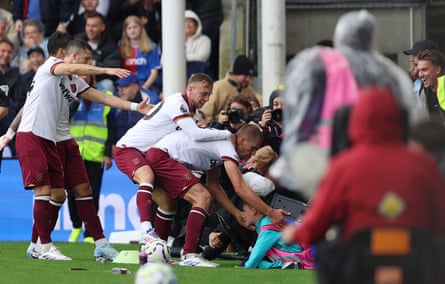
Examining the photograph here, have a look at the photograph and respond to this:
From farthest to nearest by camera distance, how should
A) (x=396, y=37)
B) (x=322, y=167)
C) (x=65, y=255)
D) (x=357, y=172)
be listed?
(x=396, y=37), (x=65, y=255), (x=322, y=167), (x=357, y=172)

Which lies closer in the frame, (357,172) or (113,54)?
(357,172)

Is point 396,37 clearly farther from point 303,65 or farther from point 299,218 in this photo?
point 303,65

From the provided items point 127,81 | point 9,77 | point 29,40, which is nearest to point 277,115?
point 127,81

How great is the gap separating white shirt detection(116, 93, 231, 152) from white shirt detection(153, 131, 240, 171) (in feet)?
0.23

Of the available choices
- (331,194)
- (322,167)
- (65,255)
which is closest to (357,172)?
(331,194)

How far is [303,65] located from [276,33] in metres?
10.3

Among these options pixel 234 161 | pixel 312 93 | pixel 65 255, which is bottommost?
pixel 65 255

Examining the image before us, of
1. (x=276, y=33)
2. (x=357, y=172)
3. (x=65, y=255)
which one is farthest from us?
(x=276, y=33)

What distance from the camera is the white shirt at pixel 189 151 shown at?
13.3 meters

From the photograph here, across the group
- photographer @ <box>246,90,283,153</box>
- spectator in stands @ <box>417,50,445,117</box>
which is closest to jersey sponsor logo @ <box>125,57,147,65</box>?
photographer @ <box>246,90,283,153</box>

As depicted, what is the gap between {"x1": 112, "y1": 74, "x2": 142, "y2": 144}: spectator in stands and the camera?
56.3ft

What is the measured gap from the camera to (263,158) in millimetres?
13547

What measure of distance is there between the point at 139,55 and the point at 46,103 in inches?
226

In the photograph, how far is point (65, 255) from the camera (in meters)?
14.0
